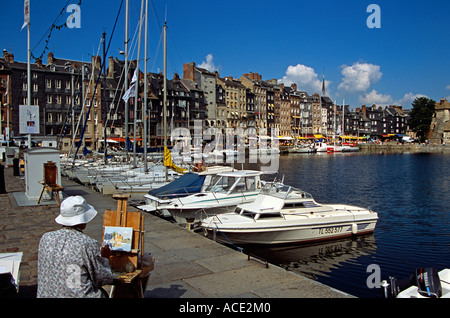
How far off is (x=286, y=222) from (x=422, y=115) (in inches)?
5688

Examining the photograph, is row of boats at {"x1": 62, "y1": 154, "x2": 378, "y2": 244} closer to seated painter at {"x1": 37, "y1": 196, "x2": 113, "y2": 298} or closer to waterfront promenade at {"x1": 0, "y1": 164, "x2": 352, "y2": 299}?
waterfront promenade at {"x1": 0, "y1": 164, "x2": 352, "y2": 299}

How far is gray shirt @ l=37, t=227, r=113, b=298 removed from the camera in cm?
467

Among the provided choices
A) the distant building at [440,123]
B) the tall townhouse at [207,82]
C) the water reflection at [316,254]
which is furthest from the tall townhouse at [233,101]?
the water reflection at [316,254]

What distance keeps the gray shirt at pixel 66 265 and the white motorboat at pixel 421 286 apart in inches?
212

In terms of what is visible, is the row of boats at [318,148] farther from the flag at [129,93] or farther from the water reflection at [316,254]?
the water reflection at [316,254]

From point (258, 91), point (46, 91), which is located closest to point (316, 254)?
point (46, 91)

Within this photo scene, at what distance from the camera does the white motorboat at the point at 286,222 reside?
15.4m

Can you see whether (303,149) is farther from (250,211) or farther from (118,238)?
(118,238)

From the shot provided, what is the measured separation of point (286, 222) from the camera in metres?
15.9
